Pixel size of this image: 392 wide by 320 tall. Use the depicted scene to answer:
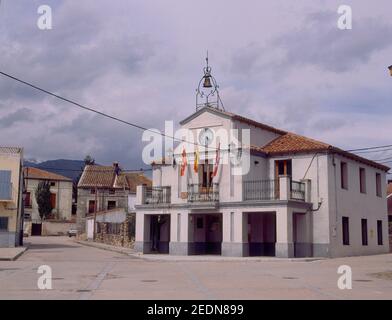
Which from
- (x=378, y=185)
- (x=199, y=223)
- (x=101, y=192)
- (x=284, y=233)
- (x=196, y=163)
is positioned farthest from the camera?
(x=101, y=192)

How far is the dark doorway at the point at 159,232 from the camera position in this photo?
3459 centimetres

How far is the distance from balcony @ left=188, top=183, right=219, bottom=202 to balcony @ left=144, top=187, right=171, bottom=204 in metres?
1.94

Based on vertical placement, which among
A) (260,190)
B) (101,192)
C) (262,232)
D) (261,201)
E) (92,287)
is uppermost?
(101,192)

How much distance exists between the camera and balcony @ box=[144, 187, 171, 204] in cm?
3375

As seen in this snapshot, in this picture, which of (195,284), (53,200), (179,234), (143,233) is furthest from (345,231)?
(53,200)

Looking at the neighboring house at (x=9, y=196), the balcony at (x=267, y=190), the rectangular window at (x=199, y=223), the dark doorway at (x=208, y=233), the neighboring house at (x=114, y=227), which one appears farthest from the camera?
the neighboring house at (x=114, y=227)

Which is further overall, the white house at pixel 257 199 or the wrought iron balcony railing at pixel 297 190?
the white house at pixel 257 199

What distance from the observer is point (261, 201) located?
2902cm

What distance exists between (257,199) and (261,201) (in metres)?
1.08

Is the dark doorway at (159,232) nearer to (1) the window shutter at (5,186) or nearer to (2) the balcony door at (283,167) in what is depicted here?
(2) the balcony door at (283,167)

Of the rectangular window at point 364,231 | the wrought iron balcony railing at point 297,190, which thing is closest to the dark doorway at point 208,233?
the wrought iron balcony railing at point 297,190

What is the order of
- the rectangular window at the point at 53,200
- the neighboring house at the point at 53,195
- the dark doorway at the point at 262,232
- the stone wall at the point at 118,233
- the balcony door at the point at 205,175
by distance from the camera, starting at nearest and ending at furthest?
the dark doorway at the point at 262,232 → the balcony door at the point at 205,175 → the stone wall at the point at 118,233 → the neighboring house at the point at 53,195 → the rectangular window at the point at 53,200

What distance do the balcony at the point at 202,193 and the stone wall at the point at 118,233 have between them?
11.2 m

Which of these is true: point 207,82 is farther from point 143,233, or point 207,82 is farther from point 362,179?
point 362,179
